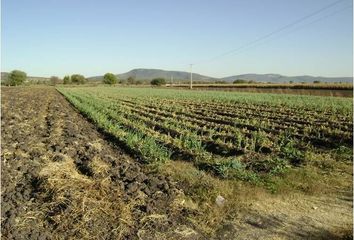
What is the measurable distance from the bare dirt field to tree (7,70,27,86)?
114m

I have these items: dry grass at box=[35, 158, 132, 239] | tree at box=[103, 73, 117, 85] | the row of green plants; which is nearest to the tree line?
tree at box=[103, 73, 117, 85]

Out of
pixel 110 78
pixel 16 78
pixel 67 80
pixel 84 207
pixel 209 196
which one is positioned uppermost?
pixel 84 207

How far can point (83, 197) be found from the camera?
6055mm

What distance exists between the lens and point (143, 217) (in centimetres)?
554

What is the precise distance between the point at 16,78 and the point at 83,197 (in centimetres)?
11724

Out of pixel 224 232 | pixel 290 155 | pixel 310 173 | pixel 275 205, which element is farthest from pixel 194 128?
pixel 224 232

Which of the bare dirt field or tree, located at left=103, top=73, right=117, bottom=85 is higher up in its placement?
the bare dirt field

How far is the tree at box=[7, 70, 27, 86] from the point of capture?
11338 cm

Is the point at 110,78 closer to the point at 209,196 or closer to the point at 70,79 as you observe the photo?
the point at 70,79

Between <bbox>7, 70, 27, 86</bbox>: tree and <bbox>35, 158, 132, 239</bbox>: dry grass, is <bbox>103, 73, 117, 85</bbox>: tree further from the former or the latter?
<bbox>35, 158, 132, 239</bbox>: dry grass

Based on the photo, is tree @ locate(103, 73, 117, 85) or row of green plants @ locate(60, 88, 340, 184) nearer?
row of green plants @ locate(60, 88, 340, 184)

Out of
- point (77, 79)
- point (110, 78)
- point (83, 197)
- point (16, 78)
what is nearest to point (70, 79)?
point (77, 79)

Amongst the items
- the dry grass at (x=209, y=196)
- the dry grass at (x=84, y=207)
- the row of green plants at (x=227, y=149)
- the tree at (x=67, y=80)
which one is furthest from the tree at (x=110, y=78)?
the dry grass at (x=84, y=207)

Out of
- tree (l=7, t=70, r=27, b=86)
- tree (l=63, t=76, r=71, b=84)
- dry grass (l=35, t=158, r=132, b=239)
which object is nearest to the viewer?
dry grass (l=35, t=158, r=132, b=239)
